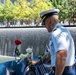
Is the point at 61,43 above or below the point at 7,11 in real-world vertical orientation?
above

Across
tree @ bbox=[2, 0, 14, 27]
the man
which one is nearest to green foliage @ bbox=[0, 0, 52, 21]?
tree @ bbox=[2, 0, 14, 27]

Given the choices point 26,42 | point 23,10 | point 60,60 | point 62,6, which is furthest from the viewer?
point 23,10

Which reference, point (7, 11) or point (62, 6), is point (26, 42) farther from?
point (7, 11)

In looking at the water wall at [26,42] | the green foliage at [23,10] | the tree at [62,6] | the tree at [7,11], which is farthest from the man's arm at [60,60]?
the tree at [7,11]

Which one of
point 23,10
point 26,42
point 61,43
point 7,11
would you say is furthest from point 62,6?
point 61,43

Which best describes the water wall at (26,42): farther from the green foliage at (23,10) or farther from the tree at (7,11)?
the tree at (7,11)

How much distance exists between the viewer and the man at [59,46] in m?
2.22

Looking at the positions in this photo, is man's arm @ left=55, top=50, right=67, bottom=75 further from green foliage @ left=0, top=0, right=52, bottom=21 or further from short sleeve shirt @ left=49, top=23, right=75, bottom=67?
green foliage @ left=0, top=0, right=52, bottom=21

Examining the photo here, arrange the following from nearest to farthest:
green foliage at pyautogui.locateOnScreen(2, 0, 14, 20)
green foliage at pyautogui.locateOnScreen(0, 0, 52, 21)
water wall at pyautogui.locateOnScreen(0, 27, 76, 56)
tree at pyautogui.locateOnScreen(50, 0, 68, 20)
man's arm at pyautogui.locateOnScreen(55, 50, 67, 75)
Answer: man's arm at pyautogui.locateOnScreen(55, 50, 67, 75), water wall at pyautogui.locateOnScreen(0, 27, 76, 56), tree at pyautogui.locateOnScreen(50, 0, 68, 20), green foliage at pyautogui.locateOnScreen(0, 0, 52, 21), green foliage at pyautogui.locateOnScreen(2, 0, 14, 20)

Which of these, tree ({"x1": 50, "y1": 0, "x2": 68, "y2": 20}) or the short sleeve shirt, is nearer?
the short sleeve shirt

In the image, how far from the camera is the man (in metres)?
2.22

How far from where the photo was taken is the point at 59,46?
88.7 inches

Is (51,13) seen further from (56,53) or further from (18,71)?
(18,71)

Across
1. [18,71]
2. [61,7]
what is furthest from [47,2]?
[18,71]
